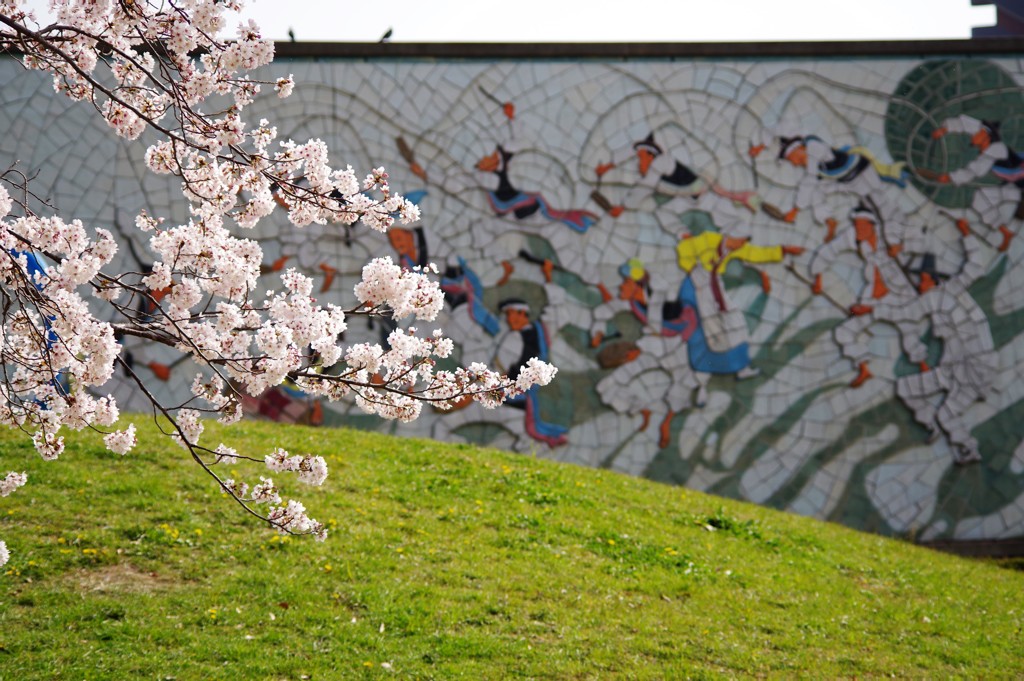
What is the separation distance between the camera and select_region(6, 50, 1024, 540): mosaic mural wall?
10.1 meters

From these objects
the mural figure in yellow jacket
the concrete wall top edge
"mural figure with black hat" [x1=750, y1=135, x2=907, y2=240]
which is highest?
the concrete wall top edge

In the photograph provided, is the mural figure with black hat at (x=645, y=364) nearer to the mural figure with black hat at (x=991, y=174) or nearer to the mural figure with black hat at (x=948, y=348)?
the mural figure with black hat at (x=948, y=348)

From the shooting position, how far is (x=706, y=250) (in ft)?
33.8

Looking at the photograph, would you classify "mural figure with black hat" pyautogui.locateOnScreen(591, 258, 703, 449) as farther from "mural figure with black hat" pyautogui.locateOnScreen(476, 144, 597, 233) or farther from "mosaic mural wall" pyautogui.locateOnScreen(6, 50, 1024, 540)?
"mural figure with black hat" pyautogui.locateOnScreen(476, 144, 597, 233)

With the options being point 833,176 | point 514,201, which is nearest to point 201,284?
point 514,201

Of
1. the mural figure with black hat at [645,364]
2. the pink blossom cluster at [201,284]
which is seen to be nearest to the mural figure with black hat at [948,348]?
the mural figure with black hat at [645,364]

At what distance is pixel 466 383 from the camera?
4.21 meters

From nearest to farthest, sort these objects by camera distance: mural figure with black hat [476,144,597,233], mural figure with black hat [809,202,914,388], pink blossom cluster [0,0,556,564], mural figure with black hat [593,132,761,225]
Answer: pink blossom cluster [0,0,556,564] → mural figure with black hat [476,144,597,233] → mural figure with black hat [593,132,761,225] → mural figure with black hat [809,202,914,388]

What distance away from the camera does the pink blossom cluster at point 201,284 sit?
3.70 meters

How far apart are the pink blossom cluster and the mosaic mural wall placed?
18.2ft

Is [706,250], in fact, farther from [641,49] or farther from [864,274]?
[641,49]

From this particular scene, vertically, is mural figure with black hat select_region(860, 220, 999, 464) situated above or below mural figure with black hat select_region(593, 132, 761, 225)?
below

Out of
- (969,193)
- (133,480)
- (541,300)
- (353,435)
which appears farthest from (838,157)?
(133,480)

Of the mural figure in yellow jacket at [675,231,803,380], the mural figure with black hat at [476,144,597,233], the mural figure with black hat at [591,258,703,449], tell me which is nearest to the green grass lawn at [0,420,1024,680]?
the mural figure with black hat at [591,258,703,449]
